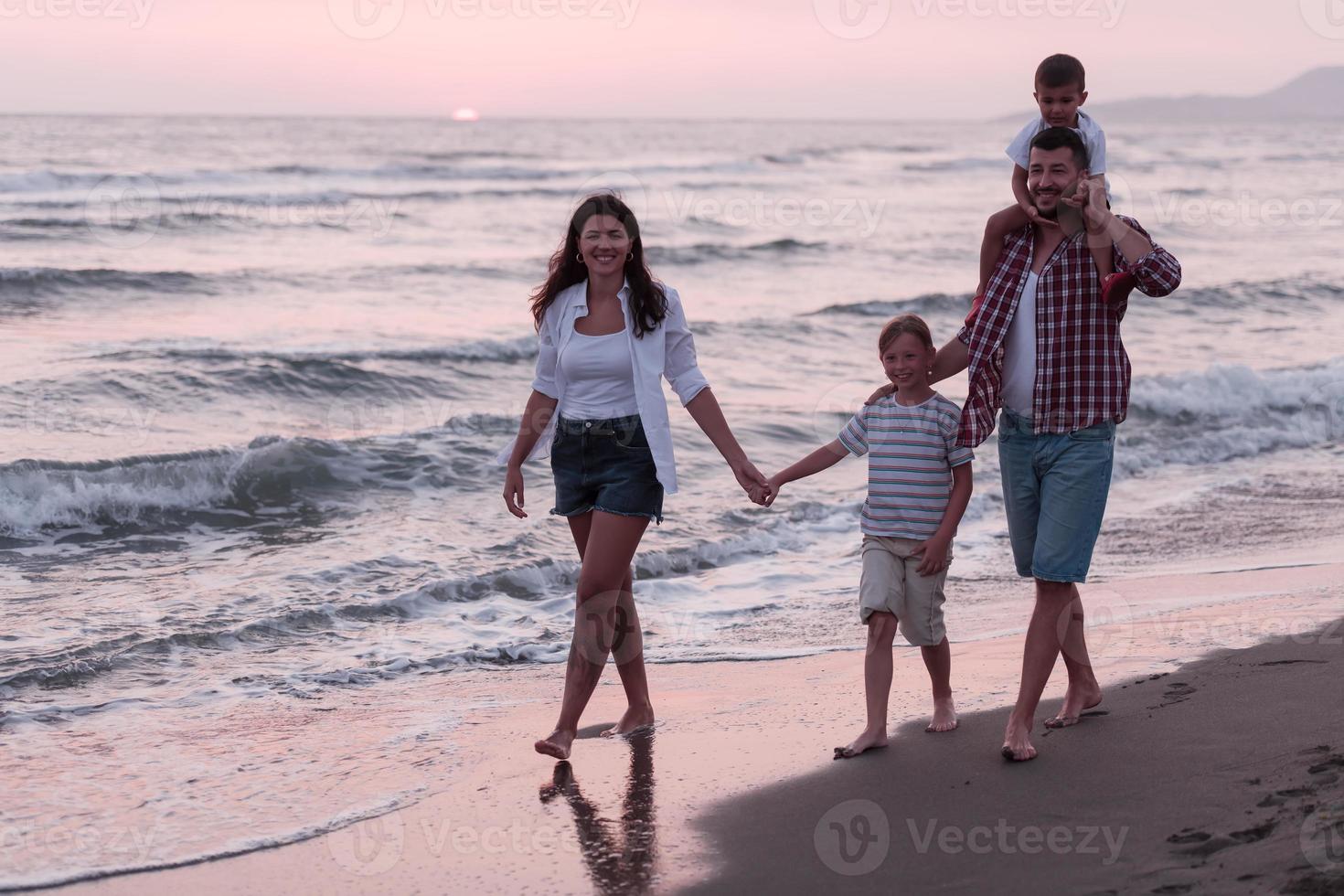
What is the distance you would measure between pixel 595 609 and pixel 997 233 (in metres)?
1.84

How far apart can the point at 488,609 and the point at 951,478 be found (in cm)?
326

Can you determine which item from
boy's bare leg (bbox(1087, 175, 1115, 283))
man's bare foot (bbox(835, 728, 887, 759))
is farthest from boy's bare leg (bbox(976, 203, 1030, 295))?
man's bare foot (bbox(835, 728, 887, 759))

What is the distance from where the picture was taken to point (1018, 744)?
4.18m

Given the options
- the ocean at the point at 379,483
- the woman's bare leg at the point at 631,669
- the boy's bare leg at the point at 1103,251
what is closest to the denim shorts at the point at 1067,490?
the boy's bare leg at the point at 1103,251

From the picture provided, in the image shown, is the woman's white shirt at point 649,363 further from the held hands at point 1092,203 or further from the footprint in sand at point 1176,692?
the footprint in sand at point 1176,692

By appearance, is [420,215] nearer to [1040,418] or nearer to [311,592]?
[311,592]

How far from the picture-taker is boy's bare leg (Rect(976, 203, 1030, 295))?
13.7 feet

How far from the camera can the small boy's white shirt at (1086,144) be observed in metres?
4.14

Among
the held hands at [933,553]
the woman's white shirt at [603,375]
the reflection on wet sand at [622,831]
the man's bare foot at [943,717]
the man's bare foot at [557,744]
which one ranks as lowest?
the reflection on wet sand at [622,831]

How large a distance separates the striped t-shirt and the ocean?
1.79m

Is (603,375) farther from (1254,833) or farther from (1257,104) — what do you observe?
(1257,104)

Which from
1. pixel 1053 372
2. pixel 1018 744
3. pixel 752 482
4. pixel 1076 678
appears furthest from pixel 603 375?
pixel 1076 678

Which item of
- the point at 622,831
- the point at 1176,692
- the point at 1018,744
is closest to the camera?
the point at 622,831

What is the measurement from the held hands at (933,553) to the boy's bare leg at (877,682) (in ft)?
0.69
